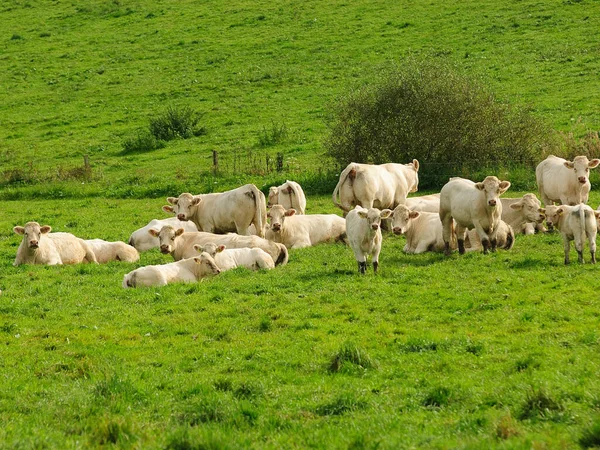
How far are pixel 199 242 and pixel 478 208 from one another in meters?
5.87

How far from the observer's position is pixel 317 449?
863cm

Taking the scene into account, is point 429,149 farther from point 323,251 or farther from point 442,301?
point 442,301

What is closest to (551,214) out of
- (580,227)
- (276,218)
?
(580,227)

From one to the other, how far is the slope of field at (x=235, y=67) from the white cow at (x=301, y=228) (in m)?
11.8

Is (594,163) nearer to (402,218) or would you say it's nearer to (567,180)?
(567,180)

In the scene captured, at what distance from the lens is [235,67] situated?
5131 centimetres

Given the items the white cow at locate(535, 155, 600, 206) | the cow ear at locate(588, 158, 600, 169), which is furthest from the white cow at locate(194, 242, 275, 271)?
the cow ear at locate(588, 158, 600, 169)

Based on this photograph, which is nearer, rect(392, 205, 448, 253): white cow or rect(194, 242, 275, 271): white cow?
rect(194, 242, 275, 271): white cow

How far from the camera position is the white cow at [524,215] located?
2162cm

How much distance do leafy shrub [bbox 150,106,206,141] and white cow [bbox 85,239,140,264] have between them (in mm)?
20874

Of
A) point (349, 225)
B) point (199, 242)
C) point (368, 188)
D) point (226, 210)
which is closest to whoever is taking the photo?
point (349, 225)

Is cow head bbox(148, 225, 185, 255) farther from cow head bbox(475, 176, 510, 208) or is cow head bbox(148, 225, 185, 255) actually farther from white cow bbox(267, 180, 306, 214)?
cow head bbox(475, 176, 510, 208)

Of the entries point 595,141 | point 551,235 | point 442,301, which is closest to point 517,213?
point 551,235

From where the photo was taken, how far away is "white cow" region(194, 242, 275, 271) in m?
18.7
